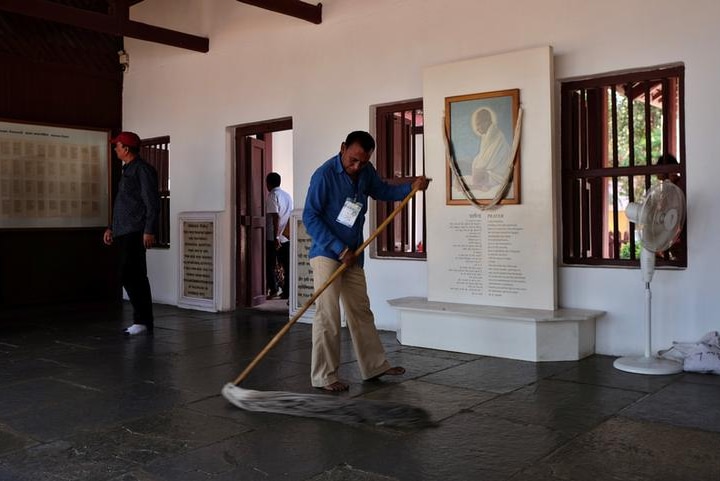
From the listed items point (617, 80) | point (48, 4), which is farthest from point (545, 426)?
point (48, 4)

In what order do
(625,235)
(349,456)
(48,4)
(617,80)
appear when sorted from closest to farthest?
(349,456)
(617,80)
(625,235)
(48,4)

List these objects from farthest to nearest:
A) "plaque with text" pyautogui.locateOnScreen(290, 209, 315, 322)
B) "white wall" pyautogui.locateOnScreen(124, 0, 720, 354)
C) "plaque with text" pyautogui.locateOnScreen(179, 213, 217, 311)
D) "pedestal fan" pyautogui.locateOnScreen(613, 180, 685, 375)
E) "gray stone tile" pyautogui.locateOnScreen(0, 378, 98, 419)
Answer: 1. "plaque with text" pyautogui.locateOnScreen(179, 213, 217, 311)
2. "plaque with text" pyautogui.locateOnScreen(290, 209, 315, 322)
3. "white wall" pyautogui.locateOnScreen(124, 0, 720, 354)
4. "pedestal fan" pyautogui.locateOnScreen(613, 180, 685, 375)
5. "gray stone tile" pyautogui.locateOnScreen(0, 378, 98, 419)

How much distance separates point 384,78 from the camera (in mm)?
6246

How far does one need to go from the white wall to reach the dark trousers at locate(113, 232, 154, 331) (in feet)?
5.14

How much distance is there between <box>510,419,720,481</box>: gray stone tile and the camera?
8.70ft

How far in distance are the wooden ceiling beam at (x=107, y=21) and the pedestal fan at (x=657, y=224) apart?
5.47 meters

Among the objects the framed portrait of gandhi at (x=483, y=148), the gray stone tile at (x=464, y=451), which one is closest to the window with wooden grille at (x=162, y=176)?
the framed portrait of gandhi at (x=483, y=148)

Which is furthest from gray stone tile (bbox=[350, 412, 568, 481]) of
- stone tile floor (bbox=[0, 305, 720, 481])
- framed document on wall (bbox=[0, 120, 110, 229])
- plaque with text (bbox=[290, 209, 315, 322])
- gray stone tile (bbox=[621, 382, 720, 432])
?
framed document on wall (bbox=[0, 120, 110, 229])

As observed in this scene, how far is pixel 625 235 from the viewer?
5.50 meters

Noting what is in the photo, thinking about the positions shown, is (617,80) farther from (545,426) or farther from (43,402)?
(43,402)

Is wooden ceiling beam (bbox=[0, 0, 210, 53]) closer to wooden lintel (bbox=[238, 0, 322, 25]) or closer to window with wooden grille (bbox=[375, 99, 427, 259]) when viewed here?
wooden lintel (bbox=[238, 0, 322, 25])

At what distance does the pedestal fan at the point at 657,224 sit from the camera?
4.35 metres

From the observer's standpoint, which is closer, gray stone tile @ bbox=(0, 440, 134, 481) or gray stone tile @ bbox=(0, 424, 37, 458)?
gray stone tile @ bbox=(0, 440, 134, 481)

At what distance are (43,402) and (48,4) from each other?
444cm
